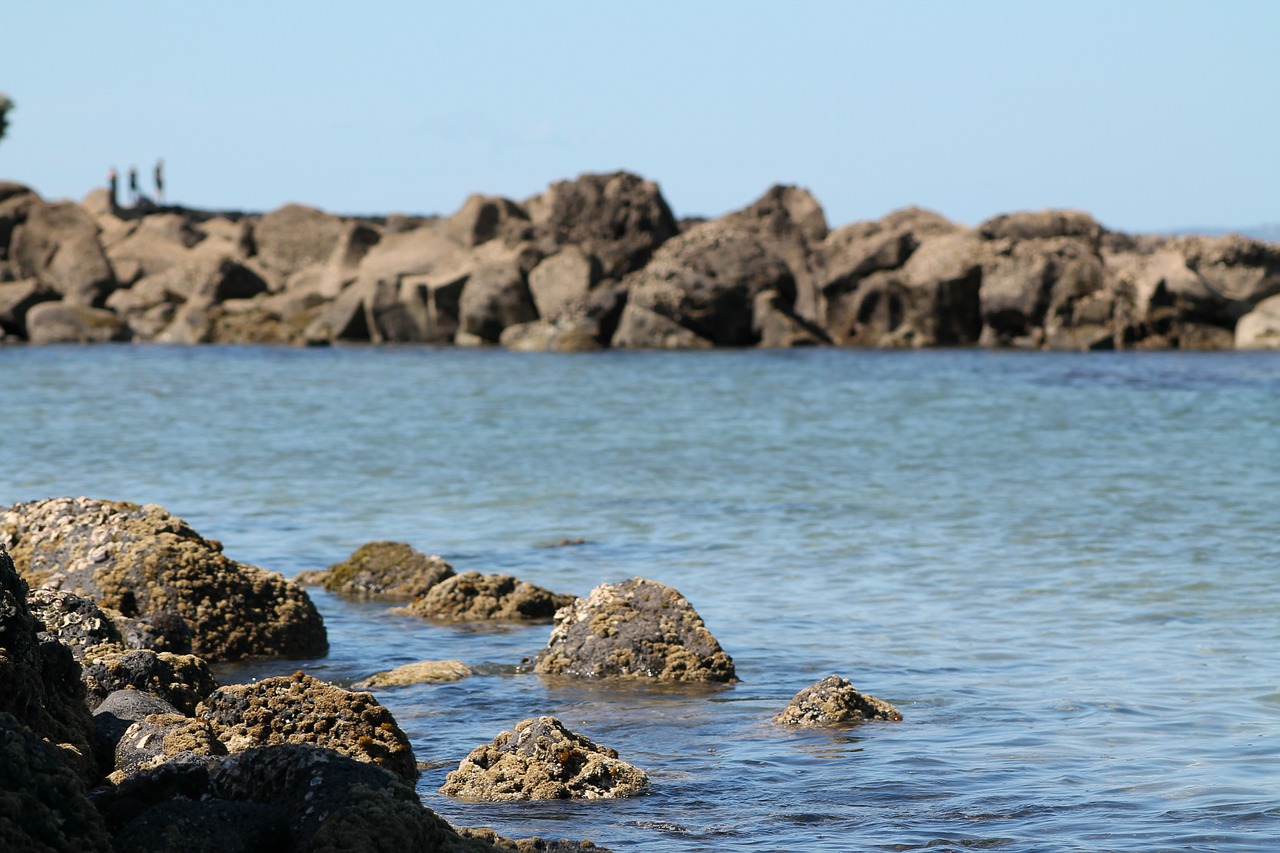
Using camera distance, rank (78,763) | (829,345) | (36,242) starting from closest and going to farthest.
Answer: (78,763) < (829,345) < (36,242)

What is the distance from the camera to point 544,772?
7141 mm

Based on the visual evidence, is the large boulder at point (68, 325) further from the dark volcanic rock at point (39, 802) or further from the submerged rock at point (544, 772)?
the dark volcanic rock at point (39, 802)

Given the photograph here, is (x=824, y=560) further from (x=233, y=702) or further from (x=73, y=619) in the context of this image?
(x=233, y=702)

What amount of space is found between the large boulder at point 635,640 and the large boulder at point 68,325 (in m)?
49.0

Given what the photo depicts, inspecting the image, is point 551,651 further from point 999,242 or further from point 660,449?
point 999,242

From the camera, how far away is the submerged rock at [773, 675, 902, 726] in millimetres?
8531

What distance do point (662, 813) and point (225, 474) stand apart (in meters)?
15.8

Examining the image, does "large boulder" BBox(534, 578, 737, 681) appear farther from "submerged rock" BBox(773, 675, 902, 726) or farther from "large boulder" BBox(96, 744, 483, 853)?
"large boulder" BBox(96, 744, 483, 853)

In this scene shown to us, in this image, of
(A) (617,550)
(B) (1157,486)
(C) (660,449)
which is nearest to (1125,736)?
(A) (617,550)

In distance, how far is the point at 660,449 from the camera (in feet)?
83.9

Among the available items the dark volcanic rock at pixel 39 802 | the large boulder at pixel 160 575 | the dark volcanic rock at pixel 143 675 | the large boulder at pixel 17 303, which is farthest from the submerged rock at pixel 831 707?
the large boulder at pixel 17 303

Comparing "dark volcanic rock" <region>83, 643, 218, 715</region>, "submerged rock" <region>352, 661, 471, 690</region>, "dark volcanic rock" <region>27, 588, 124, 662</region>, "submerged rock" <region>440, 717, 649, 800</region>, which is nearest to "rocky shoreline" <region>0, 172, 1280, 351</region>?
"submerged rock" <region>352, 661, 471, 690</region>

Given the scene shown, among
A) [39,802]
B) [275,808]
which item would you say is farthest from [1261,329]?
[39,802]

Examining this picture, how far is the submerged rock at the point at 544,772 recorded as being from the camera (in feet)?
23.2
